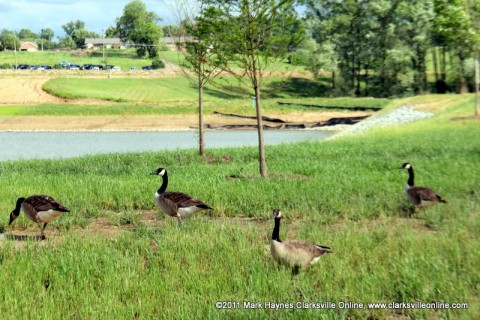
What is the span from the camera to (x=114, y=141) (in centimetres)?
5038

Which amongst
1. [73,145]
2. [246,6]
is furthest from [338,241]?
[73,145]

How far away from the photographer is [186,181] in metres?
16.8

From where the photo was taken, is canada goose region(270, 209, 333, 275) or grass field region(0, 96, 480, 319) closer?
grass field region(0, 96, 480, 319)

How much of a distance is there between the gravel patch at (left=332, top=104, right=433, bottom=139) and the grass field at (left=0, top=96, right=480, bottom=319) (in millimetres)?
30494

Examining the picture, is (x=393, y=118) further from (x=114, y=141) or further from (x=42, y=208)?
(x=42, y=208)

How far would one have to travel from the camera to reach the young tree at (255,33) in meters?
19.1

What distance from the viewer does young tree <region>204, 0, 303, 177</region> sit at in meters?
19.1

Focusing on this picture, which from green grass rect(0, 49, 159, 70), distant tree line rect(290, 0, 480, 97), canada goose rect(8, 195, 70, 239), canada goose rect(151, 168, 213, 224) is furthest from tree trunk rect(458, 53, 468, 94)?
green grass rect(0, 49, 159, 70)

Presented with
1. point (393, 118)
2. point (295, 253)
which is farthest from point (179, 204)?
point (393, 118)

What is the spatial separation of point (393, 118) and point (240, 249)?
44.9m

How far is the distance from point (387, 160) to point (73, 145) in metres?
31.9

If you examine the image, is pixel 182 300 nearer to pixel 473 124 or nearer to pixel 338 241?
pixel 338 241

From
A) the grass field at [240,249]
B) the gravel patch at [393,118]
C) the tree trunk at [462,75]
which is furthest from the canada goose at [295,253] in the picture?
the tree trunk at [462,75]

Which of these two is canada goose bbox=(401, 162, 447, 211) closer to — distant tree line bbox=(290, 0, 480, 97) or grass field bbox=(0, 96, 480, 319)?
grass field bbox=(0, 96, 480, 319)
